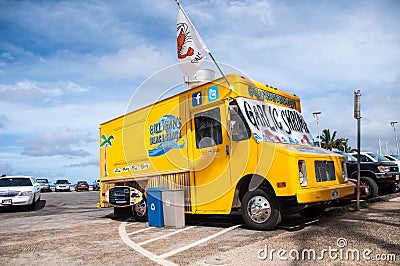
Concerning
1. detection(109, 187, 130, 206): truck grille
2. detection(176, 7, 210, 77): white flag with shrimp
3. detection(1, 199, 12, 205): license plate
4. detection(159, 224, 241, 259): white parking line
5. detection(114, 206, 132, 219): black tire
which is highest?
detection(176, 7, 210, 77): white flag with shrimp

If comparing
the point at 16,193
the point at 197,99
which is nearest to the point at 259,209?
the point at 197,99

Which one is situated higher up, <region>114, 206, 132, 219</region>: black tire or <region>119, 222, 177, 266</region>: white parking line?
<region>114, 206, 132, 219</region>: black tire

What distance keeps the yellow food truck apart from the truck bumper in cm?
2

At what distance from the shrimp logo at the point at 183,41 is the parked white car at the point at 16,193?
9.14 metres

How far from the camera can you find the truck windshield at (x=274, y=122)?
24.4 feet

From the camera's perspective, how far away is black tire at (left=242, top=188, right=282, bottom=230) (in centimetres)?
691

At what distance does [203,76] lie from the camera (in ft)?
28.1

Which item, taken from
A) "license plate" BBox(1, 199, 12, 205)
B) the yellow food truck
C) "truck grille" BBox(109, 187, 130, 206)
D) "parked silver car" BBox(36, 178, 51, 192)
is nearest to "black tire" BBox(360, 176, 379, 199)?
the yellow food truck

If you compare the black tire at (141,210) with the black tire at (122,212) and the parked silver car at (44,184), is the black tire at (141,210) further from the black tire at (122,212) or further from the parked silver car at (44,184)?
the parked silver car at (44,184)

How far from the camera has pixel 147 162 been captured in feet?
32.2

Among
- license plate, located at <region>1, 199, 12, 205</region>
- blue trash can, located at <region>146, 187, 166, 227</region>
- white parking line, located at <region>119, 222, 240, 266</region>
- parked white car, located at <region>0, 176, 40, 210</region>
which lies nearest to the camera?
white parking line, located at <region>119, 222, 240, 266</region>

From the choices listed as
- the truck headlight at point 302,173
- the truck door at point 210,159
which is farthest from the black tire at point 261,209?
the truck headlight at point 302,173

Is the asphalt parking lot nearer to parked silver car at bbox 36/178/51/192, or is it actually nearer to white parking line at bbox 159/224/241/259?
white parking line at bbox 159/224/241/259

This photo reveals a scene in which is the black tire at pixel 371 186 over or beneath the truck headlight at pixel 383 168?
beneath
